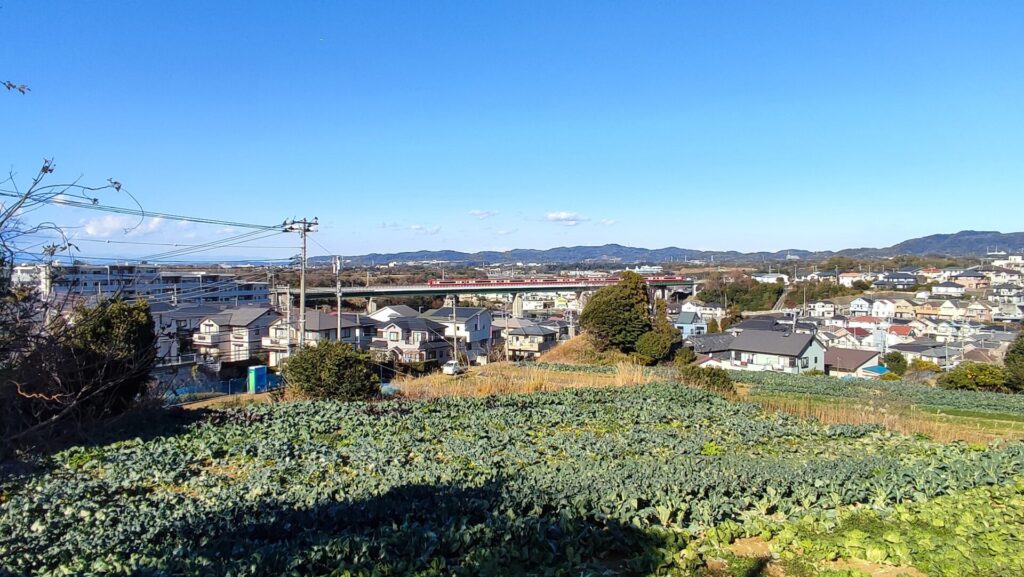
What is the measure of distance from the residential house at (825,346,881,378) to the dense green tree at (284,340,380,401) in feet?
87.0

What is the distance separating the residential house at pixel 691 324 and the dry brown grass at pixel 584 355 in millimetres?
22782

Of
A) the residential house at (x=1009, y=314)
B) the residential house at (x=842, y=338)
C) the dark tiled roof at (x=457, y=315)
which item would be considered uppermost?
the dark tiled roof at (x=457, y=315)

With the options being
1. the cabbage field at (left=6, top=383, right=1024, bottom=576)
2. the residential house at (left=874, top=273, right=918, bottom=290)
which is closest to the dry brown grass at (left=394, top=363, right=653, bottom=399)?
the cabbage field at (left=6, top=383, right=1024, bottom=576)

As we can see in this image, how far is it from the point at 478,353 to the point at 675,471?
28884mm

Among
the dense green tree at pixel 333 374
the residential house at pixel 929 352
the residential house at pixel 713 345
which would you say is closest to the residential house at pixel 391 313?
the residential house at pixel 713 345

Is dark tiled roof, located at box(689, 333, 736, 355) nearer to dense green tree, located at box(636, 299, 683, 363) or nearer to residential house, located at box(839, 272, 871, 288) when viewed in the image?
dense green tree, located at box(636, 299, 683, 363)

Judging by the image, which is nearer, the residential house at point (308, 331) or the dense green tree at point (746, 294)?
the residential house at point (308, 331)

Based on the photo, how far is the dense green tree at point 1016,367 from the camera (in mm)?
18062

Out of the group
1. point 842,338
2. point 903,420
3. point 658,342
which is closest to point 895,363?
point 842,338

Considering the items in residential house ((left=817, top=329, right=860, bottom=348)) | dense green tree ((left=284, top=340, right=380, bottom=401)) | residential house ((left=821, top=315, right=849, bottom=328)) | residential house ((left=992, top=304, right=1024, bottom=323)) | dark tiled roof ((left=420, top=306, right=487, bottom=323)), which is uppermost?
dense green tree ((left=284, top=340, right=380, bottom=401))

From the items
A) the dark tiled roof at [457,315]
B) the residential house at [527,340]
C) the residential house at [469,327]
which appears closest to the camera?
the residential house at [469,327]

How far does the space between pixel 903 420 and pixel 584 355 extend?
44.5 ft

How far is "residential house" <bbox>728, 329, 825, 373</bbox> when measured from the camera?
1120 inches

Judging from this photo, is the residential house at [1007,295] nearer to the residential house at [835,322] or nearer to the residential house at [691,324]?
the residential house at [835,322]
